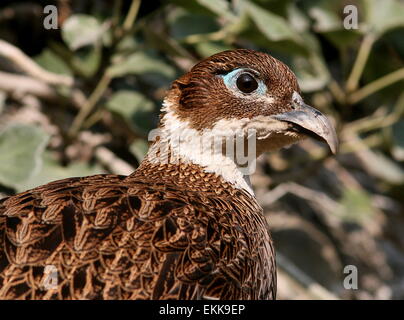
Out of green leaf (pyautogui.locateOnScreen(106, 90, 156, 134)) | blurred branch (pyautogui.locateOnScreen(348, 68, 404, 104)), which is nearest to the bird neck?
green leaf (pyautogui.locateOnScreen(106, 90, 156, 134))

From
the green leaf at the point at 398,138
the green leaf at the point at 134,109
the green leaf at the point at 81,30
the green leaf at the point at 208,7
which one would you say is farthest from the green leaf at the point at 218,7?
the green leaf at the point at 398,138

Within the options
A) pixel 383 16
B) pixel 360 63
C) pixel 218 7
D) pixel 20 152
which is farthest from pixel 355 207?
pixel 20 152

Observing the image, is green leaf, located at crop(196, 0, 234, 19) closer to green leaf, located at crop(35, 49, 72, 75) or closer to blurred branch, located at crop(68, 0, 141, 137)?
blurred branch, located at crop(68, 0, 141, 137)

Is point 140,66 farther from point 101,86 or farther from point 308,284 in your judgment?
point 308,284

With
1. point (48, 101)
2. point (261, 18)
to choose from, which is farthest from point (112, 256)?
point (48, 101)

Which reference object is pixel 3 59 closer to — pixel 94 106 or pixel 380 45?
pixel 94 106

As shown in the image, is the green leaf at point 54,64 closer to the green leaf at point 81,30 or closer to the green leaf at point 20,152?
the green leaf at point 81,30
